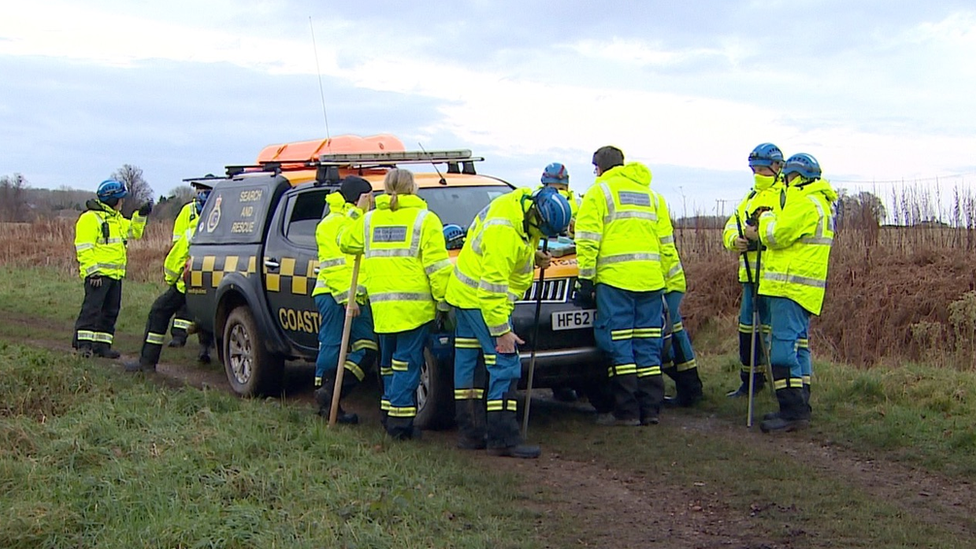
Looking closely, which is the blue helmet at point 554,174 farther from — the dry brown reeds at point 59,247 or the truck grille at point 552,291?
the dry brown reeds at point 59,247

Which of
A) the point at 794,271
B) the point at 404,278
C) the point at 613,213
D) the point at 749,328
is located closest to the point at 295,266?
the point at 404,278

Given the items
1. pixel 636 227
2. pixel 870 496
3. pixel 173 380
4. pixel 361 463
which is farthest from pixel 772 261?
pixel 173 380

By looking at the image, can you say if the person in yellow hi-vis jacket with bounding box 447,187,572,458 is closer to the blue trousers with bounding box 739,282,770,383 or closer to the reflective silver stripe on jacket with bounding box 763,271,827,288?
the reflective silver stripe on jacket with bounding box 763,271,827,288

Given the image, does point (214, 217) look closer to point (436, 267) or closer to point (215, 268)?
point (215, 268)

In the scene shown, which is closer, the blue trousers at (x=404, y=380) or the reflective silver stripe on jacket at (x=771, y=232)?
the blue trousers at (x=404, y=380)

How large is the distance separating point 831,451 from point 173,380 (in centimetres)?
634

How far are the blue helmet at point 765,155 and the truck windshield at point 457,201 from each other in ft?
7.18

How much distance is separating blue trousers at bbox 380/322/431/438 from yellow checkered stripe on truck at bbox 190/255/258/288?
7.96ft

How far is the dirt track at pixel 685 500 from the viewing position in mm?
5230

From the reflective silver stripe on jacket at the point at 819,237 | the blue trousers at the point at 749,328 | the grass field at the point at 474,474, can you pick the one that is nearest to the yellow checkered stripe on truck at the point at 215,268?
the grass field at the point at 474,474

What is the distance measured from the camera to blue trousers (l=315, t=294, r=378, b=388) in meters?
8.03

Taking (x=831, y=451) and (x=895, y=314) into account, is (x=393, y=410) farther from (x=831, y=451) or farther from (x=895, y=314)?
(x=895, y=314)

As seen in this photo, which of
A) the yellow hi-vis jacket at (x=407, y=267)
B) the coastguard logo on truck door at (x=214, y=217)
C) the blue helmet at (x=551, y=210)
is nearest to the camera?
the blue helmet at (x=551, y=210)

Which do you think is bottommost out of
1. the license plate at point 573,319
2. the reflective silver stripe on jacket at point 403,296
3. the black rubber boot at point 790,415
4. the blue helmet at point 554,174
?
the black rubber boot at point 790,415
